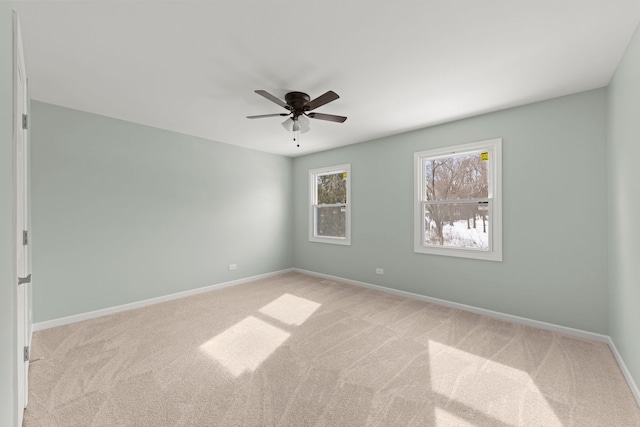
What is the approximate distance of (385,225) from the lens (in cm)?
446

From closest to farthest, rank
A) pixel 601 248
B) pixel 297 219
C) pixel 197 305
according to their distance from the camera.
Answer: pixel 601 248
pixel 197 305
pixel 297 219

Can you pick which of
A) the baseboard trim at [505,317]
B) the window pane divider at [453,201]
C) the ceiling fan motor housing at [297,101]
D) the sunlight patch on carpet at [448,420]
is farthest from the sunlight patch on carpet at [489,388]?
the ceiling fan motor housing at [297,101]

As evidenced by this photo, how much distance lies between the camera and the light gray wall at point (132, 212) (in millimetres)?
3141

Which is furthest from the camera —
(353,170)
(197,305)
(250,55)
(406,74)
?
(353,170)

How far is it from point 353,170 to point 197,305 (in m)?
3.27

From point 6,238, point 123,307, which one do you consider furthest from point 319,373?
point 123,307

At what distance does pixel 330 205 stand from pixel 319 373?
136 inches

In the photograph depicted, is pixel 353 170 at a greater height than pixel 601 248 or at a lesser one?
greater

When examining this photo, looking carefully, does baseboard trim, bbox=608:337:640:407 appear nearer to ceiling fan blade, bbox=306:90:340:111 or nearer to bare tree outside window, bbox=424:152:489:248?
bare tree outside window, bbox=424:152:489:248

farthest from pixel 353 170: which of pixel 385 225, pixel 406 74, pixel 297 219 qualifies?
pixel 406 74

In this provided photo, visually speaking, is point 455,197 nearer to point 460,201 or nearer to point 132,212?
point 460,201

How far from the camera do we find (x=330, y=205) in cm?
533

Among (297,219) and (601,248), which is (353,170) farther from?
(601,248)

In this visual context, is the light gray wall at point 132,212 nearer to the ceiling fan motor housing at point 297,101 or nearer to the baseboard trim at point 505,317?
the ceiling fan motor housing at point 297,101
